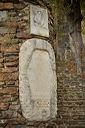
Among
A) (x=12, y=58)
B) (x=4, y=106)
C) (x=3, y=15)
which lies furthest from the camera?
(x=3, y=15)

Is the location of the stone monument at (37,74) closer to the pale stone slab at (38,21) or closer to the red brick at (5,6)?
the pale stone slab at (38,21)

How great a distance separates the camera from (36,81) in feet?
13.4

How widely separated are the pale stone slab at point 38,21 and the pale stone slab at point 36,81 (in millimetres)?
118

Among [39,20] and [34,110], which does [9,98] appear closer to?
[34,110]

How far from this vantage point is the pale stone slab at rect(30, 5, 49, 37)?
13.7 feet

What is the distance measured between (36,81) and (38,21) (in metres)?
0.80

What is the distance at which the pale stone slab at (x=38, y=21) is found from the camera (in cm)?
417

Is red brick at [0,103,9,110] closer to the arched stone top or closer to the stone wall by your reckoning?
the stone wall

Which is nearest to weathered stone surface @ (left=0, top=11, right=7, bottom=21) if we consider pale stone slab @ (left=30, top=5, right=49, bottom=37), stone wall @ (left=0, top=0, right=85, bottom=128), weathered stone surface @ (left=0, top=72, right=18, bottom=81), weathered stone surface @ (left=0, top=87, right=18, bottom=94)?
stone wall @ (left=0, top=0, right=85, bottom=128)

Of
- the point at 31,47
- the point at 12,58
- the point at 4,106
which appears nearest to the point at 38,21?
the point at 31,47

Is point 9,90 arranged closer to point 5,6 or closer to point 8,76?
point 8,76

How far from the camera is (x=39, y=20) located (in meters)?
4.25

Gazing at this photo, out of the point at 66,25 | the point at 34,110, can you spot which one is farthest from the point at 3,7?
the point at 66,25

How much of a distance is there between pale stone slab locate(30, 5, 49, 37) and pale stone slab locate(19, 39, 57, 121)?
118mm
